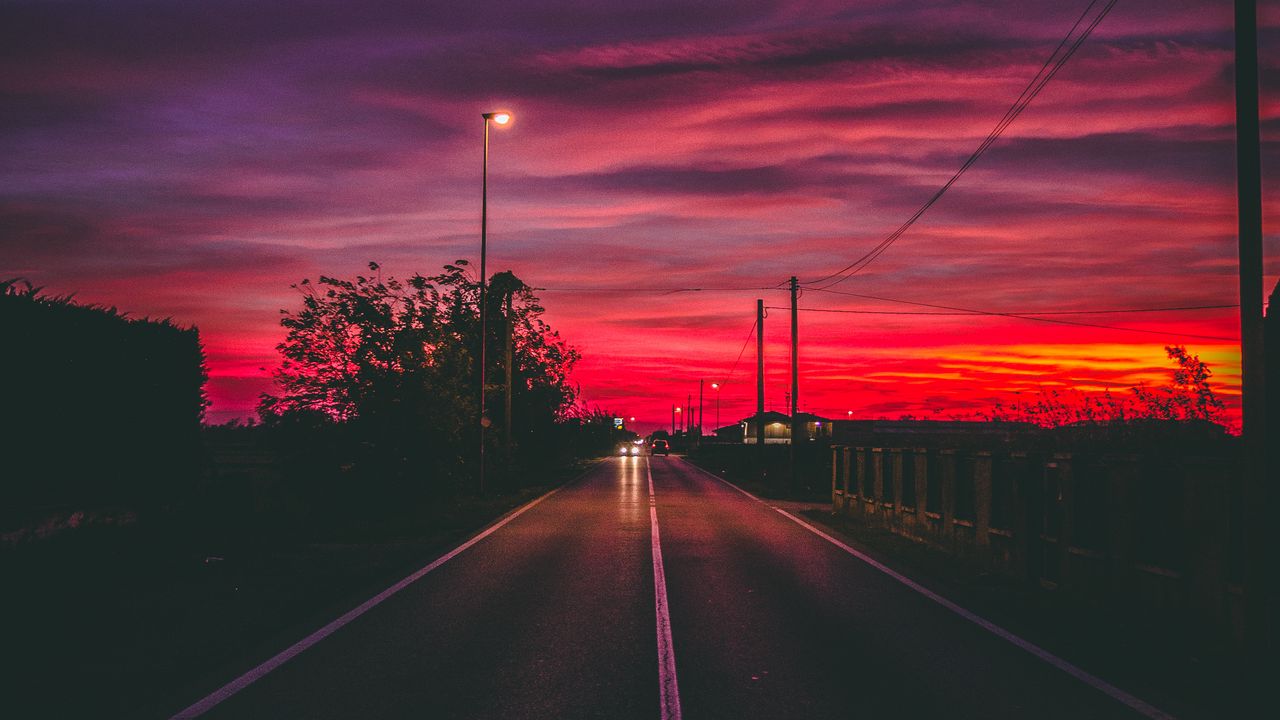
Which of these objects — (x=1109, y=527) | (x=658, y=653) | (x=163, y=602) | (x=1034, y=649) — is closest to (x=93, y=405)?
(x=163, y=602)

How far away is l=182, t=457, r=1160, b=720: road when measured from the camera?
6418 mm

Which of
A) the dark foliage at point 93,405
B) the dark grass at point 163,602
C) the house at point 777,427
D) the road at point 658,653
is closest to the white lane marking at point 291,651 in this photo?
→ the road at point 658,653

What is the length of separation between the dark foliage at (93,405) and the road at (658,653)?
6.00m

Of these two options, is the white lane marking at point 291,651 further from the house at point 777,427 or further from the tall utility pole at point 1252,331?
the house at point 777,427

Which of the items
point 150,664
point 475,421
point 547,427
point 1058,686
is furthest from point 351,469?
point 547,427

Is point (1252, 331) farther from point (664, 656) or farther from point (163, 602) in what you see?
point (163, 602)

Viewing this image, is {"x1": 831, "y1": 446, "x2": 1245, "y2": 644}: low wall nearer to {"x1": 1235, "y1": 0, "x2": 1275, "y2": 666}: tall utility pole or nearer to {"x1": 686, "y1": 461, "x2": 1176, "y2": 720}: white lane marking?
Result: {"x1": 1235, "y1": 0, "x2": 1275, "y2": 666}: tall utility pole

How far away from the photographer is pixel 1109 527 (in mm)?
10250

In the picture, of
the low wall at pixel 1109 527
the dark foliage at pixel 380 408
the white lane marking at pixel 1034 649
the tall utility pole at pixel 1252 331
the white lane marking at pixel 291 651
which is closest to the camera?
the white lane marking at pixel 291 651

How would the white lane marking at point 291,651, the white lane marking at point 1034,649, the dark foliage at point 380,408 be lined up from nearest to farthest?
the white lane marking at point 291,651
the white lane marking at point 1034,649
the dark foliage at point 380,408

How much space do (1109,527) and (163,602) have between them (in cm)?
1133

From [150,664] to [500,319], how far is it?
37.2 meters

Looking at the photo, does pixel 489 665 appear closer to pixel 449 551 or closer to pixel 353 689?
pixel 353 689

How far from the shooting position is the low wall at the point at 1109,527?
848cm
